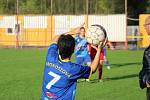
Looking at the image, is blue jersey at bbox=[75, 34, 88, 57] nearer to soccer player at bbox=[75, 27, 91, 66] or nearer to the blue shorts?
soccer player at bbox=[75, 27, 91, 66]

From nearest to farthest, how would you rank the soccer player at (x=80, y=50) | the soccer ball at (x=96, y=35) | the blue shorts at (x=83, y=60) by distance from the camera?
the soccer ball at (x=96, y=35) < the blue shorts at (x=83, y=60) < the soccer player at (x=80, y=50)

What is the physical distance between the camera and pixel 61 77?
20.0ft

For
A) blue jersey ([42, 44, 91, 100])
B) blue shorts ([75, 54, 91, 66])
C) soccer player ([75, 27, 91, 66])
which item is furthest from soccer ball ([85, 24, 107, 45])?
soccer player ([75, 27, 91, 66])

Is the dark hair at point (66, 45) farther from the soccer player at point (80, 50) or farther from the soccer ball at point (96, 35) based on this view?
the soccer player at point (80, 50)

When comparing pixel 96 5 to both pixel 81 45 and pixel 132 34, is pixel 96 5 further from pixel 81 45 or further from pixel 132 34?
pixel 81 45

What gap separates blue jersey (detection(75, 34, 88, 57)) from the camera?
17422 mm

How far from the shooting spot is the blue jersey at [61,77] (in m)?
6.06

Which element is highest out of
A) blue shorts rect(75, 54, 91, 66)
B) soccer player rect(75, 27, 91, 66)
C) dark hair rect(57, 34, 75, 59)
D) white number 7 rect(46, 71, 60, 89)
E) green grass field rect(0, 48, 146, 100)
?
dark hair rect(57, 34, 75, 59)

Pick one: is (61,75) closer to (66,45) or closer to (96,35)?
(66,45)

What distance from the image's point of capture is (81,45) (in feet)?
57.5

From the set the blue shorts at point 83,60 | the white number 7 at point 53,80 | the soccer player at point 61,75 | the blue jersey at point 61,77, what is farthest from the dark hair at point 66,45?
the blue shorts at point 83,60

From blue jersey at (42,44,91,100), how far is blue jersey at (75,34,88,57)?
1112 centimetres

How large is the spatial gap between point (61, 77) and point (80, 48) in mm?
11474

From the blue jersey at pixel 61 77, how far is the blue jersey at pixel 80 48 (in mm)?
11124
